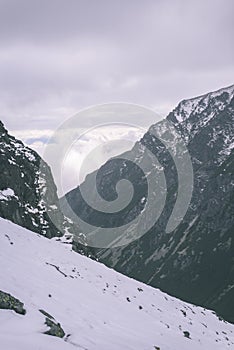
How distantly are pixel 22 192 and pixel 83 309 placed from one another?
75.3 metres

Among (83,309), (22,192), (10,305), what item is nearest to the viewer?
(10,305)

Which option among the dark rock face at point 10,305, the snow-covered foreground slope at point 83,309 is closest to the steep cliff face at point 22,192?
the snow-covered foreground slope at point 83,309

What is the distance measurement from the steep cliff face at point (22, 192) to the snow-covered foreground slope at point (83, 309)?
47.3 meters

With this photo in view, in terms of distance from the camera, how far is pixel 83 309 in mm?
21844

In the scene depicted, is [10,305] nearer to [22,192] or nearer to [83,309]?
[83,309]

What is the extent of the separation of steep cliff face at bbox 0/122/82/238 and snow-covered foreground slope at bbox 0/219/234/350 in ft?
155

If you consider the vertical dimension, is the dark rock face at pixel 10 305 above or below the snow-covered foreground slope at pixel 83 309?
above

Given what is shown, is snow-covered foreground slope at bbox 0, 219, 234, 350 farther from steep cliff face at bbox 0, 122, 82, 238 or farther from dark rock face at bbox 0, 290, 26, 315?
steep cliff face at bbox 0, 122, 82, 238

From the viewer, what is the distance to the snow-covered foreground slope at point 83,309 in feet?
47.3

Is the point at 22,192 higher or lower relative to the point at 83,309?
lower

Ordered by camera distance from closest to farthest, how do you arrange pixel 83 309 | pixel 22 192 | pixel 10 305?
pixel 10 305
pixel 83 309
pixel 22 192

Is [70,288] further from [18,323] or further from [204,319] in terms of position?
[204,319]

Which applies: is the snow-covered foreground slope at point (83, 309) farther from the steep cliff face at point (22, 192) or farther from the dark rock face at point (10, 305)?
the steep cliff face at point (22, 192)

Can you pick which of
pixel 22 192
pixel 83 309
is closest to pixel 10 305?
pixel 83 309
